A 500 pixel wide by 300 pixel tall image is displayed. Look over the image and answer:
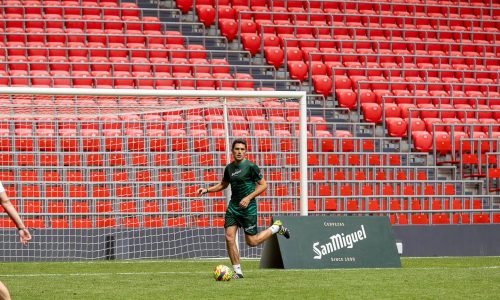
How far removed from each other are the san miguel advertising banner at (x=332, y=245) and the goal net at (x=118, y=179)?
2.11 meters

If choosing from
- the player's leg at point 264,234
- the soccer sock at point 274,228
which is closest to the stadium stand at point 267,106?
the player's leg at point 264,234

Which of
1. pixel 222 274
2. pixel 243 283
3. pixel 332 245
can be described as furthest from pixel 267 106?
pixel 243 283

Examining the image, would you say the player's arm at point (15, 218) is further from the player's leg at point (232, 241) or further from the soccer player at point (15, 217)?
the player's leg at point (232, 241)

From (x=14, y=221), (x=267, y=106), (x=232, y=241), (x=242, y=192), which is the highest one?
(x=267, y=106)

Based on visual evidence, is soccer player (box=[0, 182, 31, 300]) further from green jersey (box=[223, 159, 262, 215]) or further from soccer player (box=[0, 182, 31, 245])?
green jersey (box=[223, 159, 262, 215])

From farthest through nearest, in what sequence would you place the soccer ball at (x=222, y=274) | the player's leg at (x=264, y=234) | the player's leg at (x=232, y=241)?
the player's leg at (x=264, y=234)
the player's leg at (x=232, y=241)
the soccer ball at (x=222, y=274)

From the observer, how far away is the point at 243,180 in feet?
43.0

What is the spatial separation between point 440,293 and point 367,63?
14429 millimetres

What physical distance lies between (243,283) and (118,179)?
262 inches

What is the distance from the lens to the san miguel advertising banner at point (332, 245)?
579 inches

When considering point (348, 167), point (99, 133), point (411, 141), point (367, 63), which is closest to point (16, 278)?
point (99, 133)

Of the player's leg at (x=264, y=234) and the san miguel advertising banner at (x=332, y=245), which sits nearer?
the player's leg at (x=264, y=234)

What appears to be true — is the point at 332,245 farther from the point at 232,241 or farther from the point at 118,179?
the point at 118,179

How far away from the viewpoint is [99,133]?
18.5 m
